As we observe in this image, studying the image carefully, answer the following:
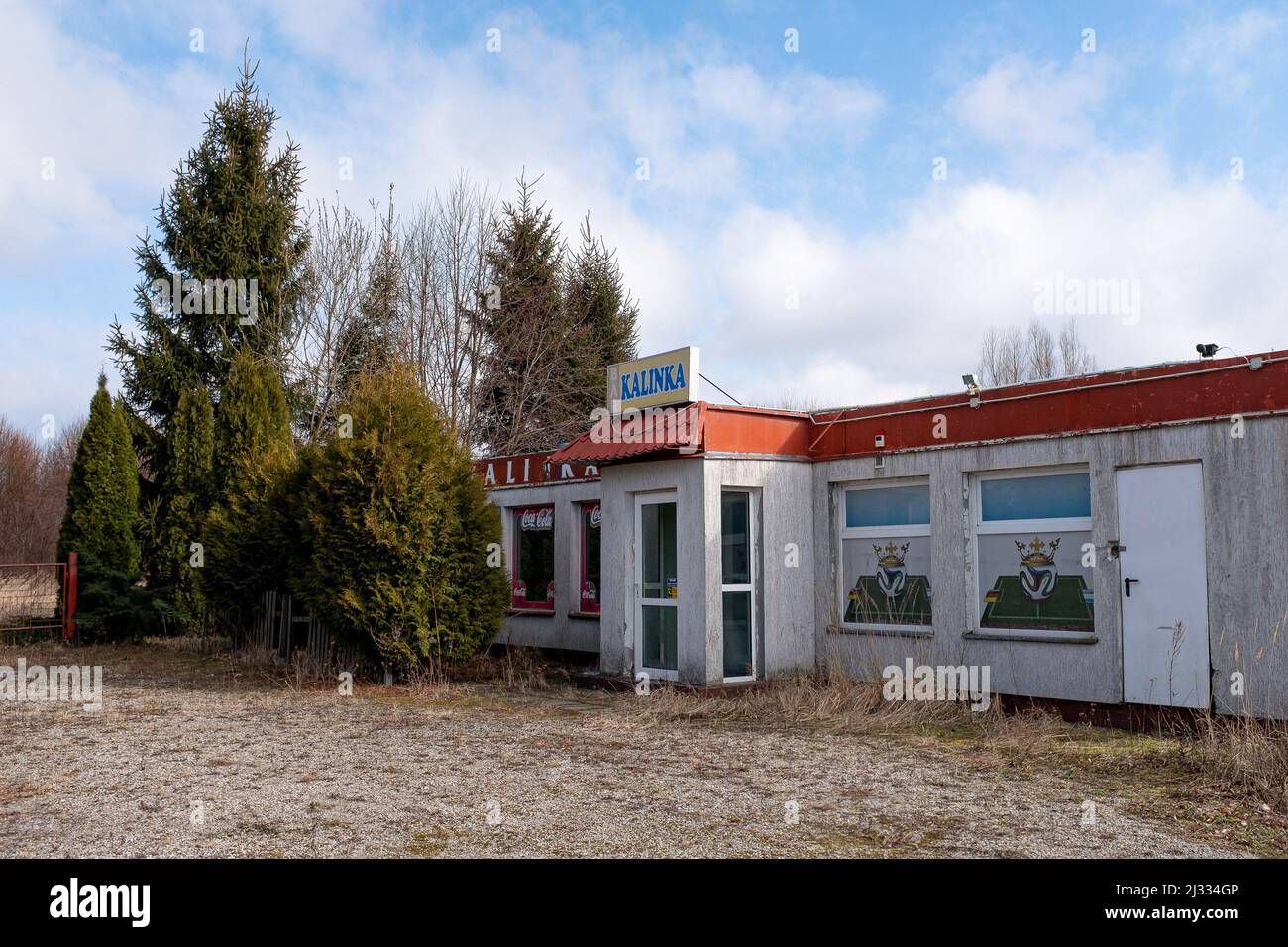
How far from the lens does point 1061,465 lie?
981cm

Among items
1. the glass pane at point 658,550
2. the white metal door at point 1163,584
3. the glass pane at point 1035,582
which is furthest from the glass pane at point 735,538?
the white metal door at point 1163,584

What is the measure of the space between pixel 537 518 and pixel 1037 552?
7964mm

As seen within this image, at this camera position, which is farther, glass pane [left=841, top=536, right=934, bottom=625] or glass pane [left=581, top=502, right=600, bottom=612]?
glass pane [left=581, top=502, right=600, bottom=612]

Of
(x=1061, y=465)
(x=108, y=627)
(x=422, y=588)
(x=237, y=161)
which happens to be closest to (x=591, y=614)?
(x=422, y=588)

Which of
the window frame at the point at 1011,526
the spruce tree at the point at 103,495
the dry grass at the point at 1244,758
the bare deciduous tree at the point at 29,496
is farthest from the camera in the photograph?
the bare deciduous tree at the point at 29,496

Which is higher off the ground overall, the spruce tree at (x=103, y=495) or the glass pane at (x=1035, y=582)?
the spruce tree at (x=103, y=495)

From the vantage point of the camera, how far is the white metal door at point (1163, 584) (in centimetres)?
867

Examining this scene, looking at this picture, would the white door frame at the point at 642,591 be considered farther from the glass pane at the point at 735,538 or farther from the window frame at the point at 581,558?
the window frame at the point at 581,558

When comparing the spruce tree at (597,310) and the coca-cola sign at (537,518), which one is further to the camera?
the spruce tree at (597,310)

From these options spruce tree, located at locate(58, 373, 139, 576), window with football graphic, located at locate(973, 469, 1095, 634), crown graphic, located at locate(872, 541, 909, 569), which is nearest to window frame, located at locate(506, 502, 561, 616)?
crown graphic, located at locate(872, 541, 909, 569)

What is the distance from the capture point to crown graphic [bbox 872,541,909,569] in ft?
36.6

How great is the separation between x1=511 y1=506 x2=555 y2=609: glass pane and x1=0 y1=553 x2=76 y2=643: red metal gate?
8.18 metres

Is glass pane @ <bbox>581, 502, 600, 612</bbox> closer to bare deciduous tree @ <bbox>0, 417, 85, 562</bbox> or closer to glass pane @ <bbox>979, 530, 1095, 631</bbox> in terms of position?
glass pane @ <bbox>979, 530, 1095, 631</bbox>
